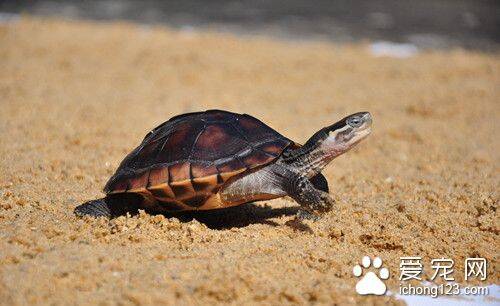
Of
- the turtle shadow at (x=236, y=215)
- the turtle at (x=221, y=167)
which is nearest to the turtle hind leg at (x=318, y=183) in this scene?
the turtle at (x=221, y=167)

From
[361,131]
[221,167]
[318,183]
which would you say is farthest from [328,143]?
[221,167]

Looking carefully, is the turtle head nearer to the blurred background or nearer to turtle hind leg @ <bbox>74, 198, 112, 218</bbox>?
turtle hind leg @ <bbox>74, 198, 112, 218</bbox>

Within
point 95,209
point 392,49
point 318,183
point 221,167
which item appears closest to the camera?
point 221,167

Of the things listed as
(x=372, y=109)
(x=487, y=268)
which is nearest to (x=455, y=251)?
(x=487, y=268)

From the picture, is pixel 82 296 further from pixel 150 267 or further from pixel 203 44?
pixel 203 44

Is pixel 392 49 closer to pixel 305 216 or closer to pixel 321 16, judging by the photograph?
pixel 321 16

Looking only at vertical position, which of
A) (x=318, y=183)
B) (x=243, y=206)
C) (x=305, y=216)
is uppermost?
(x=318, y=183)

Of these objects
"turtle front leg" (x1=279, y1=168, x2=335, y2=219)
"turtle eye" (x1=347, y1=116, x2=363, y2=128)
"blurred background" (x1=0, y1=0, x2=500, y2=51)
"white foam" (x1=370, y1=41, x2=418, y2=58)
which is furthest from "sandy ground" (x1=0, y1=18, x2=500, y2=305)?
"blurred background" (x1=0, y1=0, x2=500, y2=51)
